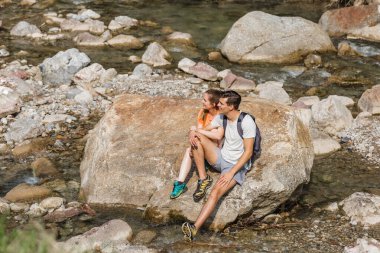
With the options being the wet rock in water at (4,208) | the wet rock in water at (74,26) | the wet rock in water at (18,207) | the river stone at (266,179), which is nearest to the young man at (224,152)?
the river stone at (266,179)

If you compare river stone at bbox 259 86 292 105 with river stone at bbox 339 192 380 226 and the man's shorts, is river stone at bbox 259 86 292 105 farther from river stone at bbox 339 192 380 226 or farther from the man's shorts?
the man's shorts

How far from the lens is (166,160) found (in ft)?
35.6

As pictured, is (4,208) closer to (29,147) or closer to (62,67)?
(29,147)

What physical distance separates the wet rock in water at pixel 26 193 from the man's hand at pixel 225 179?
3.26 metres

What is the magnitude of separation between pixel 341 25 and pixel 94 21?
26.7 ft

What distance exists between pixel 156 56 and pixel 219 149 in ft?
29.2

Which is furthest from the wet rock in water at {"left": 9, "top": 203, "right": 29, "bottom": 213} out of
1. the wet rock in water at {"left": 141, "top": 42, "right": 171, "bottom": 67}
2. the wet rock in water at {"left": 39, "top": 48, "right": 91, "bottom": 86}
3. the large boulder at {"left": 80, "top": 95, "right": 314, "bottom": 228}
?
the wet rock in water at {"left": 141, "top": 42, "right": 171, "bottom": 67}

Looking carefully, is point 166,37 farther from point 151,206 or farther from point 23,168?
point 151,206

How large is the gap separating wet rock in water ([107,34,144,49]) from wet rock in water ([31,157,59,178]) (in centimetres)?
830

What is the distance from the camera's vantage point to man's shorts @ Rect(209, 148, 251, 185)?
32.6 feet

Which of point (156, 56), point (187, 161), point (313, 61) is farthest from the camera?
point (313, 61)

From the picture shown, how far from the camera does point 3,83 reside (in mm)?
16109

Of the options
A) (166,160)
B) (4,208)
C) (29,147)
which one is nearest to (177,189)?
(166,160)

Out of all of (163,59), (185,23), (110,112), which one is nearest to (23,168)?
(110,112)
